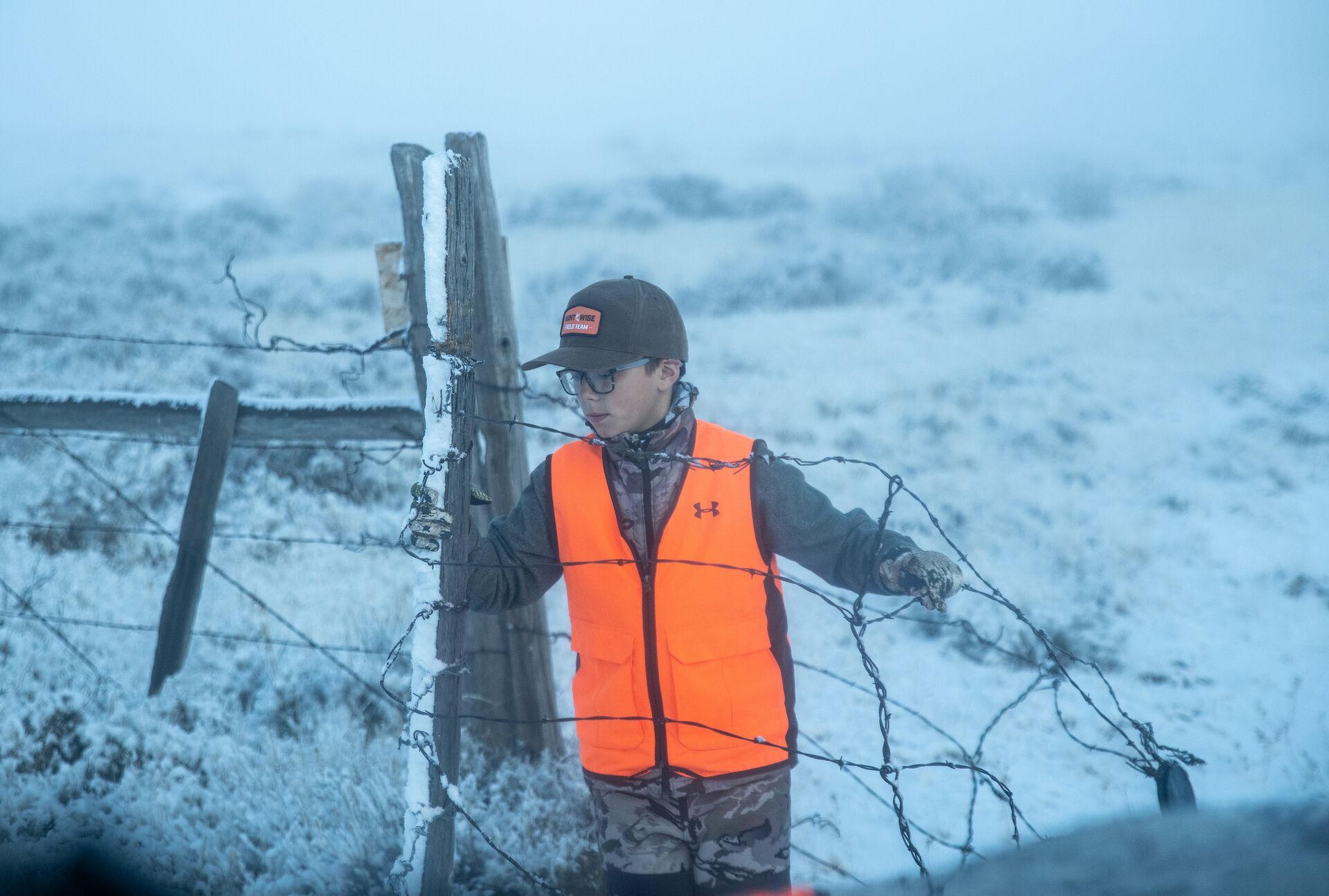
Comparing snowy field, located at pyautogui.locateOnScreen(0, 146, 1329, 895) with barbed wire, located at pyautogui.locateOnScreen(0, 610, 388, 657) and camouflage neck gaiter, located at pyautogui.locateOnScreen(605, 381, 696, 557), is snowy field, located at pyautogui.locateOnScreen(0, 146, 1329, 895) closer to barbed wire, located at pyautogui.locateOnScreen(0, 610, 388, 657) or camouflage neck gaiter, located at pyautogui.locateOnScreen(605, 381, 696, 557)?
barbed wire, located at pyautogui.locateOnScreen(0, 610, 388, 657)

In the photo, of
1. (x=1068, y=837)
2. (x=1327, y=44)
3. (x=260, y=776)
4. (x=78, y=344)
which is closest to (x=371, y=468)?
(x=260, y=776)

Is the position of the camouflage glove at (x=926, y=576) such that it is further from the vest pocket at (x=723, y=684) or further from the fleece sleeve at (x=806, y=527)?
the vest pocket at (x=723, y=684)

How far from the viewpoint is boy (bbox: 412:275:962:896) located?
6.69ft

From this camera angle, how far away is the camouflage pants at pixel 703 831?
80.2 inches

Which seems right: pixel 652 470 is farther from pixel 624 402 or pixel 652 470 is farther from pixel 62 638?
pixel 62 638

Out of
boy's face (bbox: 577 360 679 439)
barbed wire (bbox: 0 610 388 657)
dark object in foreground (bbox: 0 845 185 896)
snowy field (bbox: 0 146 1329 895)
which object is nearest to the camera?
boy's face (bbox: 577 360 679 439)

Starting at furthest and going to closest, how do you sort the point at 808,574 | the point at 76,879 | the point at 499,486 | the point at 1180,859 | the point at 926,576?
1. the point at 808,574
2. the point at 499,486
3. the point at 76,879
4. the point at 926,576
5. the point at 1180,859

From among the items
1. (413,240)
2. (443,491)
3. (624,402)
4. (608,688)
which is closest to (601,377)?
(624,402)

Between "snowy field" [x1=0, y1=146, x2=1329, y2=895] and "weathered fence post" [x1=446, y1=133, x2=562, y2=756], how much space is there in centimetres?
25

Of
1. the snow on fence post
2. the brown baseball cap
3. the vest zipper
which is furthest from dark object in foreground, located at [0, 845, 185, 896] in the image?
the brown baseball cap

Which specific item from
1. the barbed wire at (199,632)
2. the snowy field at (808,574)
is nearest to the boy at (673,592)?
the snowy field at (808,574)

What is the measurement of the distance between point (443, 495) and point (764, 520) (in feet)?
2.73

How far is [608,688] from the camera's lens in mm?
2090

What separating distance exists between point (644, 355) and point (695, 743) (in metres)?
1.00
